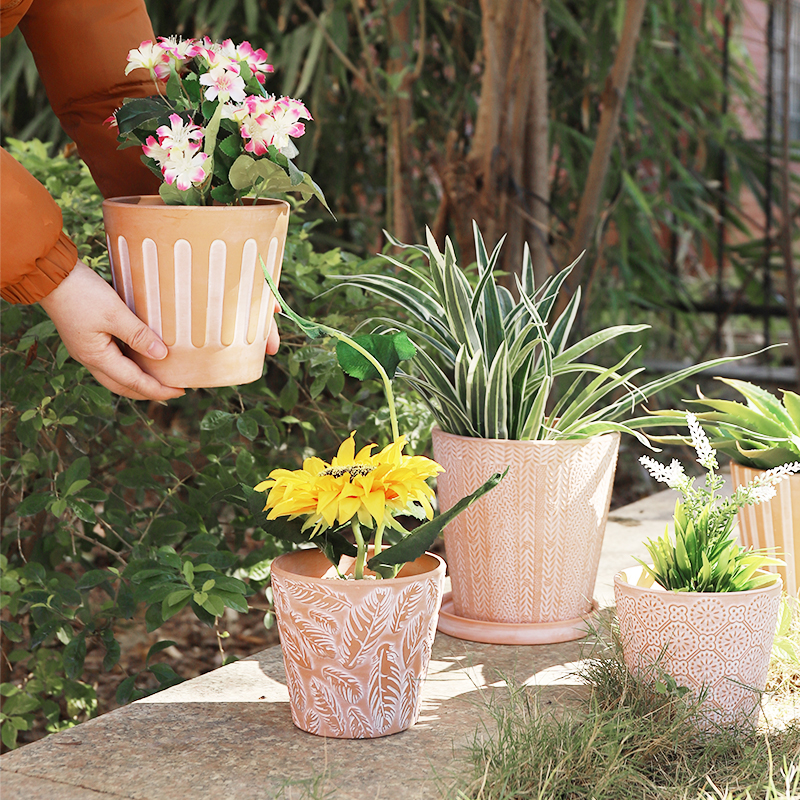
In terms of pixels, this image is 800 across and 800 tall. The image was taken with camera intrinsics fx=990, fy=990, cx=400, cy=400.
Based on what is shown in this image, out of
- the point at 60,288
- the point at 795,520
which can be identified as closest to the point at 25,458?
the point at 60,288

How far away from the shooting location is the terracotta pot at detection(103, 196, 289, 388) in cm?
94

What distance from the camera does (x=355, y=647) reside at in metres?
0.92

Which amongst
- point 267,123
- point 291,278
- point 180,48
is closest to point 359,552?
point 267,123

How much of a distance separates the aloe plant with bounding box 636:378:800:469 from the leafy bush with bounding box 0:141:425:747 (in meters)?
0.44

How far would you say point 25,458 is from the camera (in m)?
Result: 1.39

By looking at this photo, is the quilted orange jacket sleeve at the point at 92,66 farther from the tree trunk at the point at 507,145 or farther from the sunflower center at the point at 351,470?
the tree trunk at the point at 507,145

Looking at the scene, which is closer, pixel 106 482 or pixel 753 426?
pixel 753 426

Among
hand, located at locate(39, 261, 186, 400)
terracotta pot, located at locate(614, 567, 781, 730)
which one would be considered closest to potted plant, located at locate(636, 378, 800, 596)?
terracotta pot, located at locate(614, 567, 781, 730)

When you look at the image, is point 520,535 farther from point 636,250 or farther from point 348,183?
point 636,250

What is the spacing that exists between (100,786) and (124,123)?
24.0 inches

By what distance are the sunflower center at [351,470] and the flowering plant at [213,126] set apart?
0.90 feet

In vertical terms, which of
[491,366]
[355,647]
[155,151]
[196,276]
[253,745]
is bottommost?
[253,745]

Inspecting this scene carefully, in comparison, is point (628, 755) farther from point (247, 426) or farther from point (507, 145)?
→ point (507, 145)

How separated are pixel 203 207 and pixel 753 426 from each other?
29.9 inches
